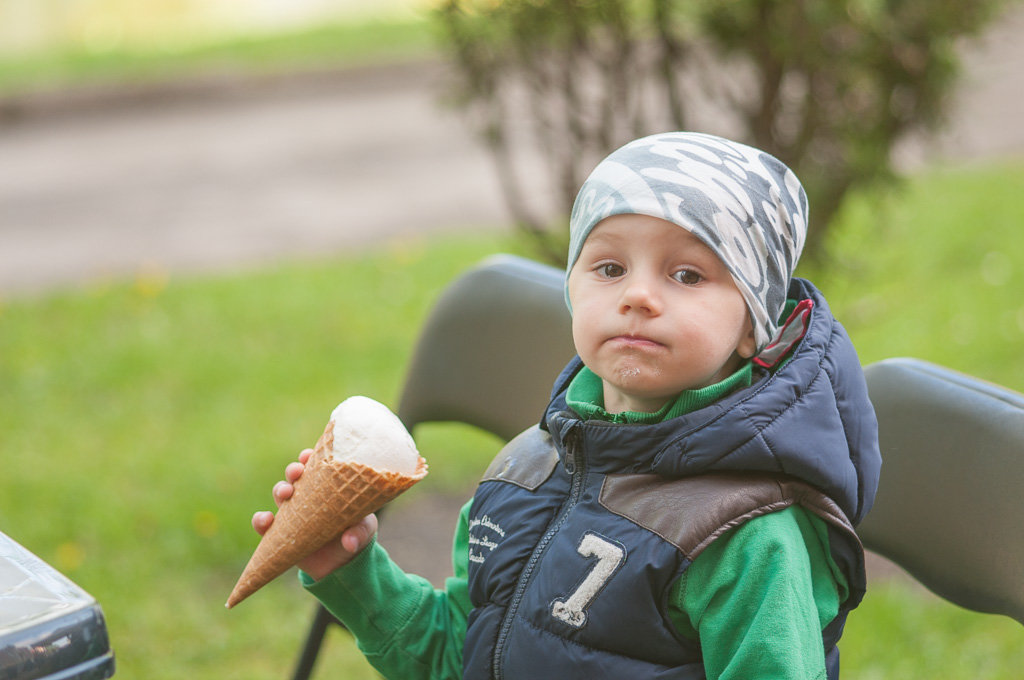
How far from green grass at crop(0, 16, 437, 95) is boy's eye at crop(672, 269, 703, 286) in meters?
8.05

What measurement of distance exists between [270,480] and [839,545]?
284 centimetres

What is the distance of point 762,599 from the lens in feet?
4.28

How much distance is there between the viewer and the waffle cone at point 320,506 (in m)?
1.46

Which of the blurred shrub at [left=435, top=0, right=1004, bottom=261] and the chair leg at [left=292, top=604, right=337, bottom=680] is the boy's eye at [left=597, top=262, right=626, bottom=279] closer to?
the chair leg at [left=292, top=604, right=337, bottom=680]

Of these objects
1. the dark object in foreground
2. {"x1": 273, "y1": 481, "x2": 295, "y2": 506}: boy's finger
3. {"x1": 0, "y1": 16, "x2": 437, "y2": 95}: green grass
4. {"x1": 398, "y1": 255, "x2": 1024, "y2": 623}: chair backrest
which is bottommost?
{"x1": 0, "y1": 16, "x2": 437, "y2": 95}: green grass

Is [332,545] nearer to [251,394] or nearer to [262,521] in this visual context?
[262,521]

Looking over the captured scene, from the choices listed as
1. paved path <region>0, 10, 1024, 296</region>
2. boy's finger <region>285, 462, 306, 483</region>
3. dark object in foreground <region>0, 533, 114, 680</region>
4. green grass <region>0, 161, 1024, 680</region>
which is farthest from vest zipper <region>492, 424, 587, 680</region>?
paved path <region>0, 10, 1024, 296</region>

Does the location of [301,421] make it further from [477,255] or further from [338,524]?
[338,524]

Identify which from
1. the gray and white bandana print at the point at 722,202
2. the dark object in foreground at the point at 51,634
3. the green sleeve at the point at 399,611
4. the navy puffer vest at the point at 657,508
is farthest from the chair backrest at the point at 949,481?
the dark object in foreground at the point at 51,634

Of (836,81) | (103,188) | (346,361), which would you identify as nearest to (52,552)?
(346,361)

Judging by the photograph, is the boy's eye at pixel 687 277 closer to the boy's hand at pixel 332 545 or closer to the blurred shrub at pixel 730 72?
the boy's hand at pixel 332 545

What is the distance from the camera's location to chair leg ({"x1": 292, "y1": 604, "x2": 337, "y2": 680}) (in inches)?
88.2

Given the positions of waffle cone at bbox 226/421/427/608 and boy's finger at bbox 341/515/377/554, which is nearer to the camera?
waffle cone at bbox 226/421/427/608

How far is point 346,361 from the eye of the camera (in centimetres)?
479
